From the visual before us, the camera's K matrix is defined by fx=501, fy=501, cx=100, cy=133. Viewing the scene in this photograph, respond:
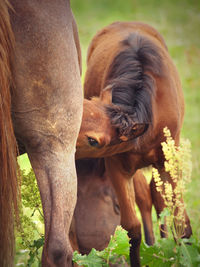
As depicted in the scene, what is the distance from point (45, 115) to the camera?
2.27m

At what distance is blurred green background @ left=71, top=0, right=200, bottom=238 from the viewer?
33.9 feet

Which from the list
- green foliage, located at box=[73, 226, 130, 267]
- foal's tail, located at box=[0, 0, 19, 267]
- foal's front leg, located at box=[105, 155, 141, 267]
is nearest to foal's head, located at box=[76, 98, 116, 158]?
foal's front leg, located at box=[105, 155, 141, 267]

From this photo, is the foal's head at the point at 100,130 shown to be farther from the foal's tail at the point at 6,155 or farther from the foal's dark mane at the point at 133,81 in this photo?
the foal's tail at the point at 6,155

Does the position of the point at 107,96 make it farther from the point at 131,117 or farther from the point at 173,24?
the point at 173,24

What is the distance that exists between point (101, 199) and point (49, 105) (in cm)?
202

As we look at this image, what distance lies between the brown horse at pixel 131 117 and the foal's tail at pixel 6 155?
1.04 metres

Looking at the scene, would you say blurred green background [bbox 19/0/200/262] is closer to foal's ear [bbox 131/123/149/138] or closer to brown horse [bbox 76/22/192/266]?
brown horse [bbox 76/22/192/266]

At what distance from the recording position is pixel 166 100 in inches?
144

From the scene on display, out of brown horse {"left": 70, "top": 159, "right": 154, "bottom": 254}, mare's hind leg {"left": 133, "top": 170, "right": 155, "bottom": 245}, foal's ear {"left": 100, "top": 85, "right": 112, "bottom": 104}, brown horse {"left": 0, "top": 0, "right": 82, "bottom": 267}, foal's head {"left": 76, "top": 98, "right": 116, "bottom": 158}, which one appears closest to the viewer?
brown horse {"left": 0, "top": 0, "right": 82, "bottom": 267}

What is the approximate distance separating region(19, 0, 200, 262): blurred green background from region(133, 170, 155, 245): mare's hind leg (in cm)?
344

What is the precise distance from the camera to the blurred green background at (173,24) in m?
10.3

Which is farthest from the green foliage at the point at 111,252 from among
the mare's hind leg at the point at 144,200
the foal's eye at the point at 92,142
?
the mare's hind leg at the point at 144,200

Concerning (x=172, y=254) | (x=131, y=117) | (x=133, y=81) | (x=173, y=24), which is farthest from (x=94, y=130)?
(x=173, y=24)

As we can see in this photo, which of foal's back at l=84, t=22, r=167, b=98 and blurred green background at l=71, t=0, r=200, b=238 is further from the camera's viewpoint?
blurred green background at l=71, t=0, r=200, b=238
